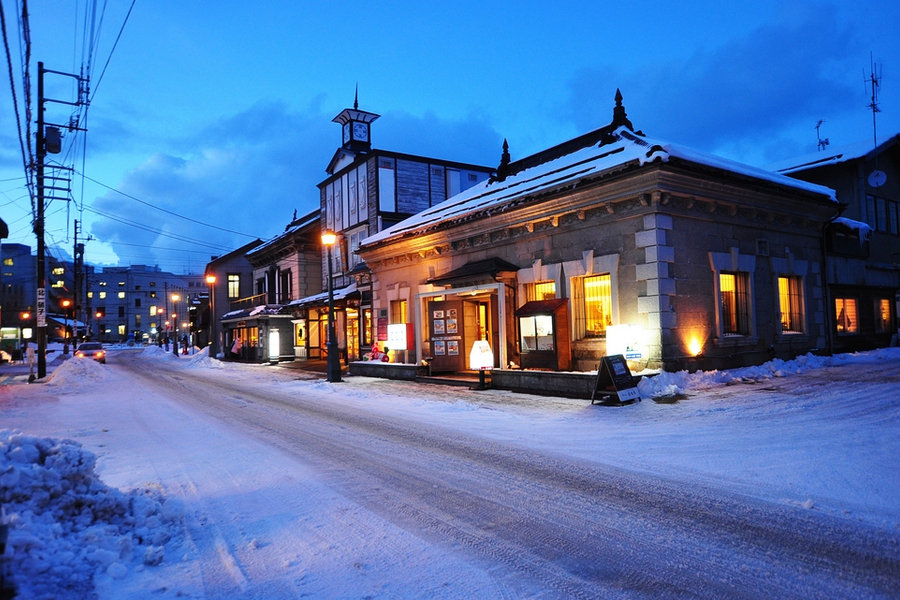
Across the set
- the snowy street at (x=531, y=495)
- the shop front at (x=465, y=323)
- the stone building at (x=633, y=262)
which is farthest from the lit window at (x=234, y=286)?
the snowy street at (x=531, y=495)

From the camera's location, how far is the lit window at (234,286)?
1854 inches

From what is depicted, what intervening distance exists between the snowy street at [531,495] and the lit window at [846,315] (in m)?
8.21

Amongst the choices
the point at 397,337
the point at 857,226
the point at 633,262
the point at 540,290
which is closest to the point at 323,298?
the point at 397,337

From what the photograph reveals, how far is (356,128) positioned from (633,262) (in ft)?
81.1

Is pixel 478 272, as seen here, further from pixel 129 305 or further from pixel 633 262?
pixel 129 305

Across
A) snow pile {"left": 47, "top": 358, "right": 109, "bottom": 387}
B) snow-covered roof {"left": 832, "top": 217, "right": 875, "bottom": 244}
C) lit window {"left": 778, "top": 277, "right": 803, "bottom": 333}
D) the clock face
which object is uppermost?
the clock face

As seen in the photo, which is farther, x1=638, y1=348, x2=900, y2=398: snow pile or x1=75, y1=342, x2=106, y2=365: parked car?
x1=75, y1=342, x2=106, y2=365: parked car

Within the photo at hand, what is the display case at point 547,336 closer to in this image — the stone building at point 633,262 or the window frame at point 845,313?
the stone building at point 633,262

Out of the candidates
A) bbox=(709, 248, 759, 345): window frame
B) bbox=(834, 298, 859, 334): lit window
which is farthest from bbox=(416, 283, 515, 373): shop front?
bbox=(834, 298, 859, 334): lit window

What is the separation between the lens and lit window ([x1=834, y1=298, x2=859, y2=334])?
19.5m

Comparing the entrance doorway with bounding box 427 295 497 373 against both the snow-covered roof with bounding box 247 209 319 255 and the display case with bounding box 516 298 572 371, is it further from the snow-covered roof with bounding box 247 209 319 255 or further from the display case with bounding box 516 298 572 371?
the snow-covered roof with bounding box 247 209 319 255

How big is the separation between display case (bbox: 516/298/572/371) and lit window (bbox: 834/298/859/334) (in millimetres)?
10948

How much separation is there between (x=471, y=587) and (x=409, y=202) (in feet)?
89.1

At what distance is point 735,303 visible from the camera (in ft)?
50.8
